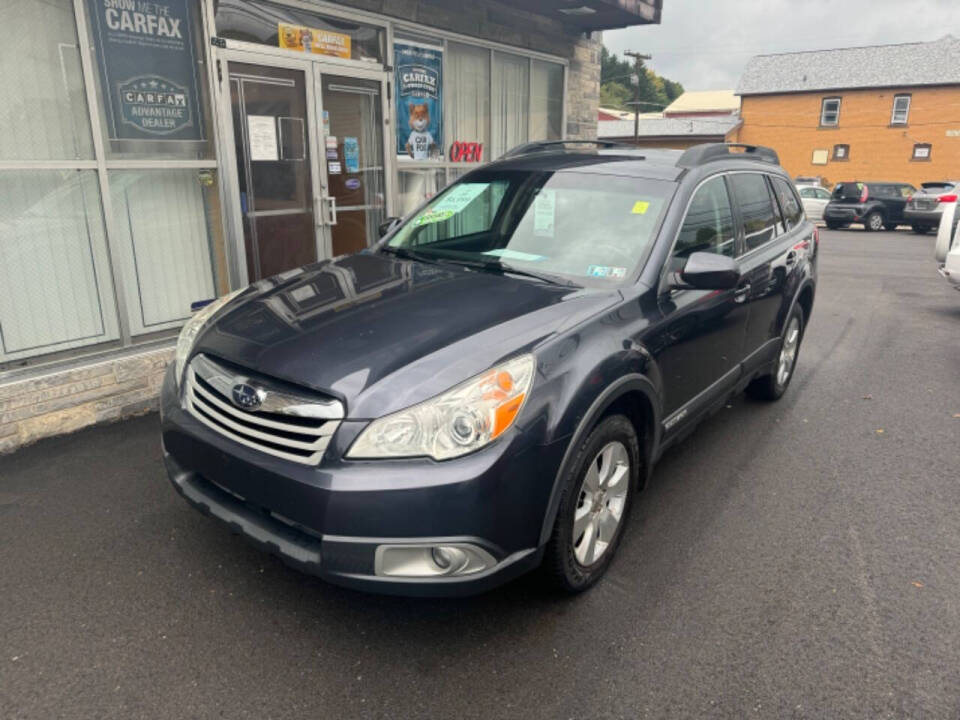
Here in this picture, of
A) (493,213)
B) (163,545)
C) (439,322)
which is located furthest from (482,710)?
(493,213)

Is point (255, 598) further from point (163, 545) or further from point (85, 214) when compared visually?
point (85, 214)

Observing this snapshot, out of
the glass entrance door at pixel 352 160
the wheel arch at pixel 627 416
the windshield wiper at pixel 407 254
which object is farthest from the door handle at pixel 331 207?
the wheel arch at pixel 627 416

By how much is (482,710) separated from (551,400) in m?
1.07

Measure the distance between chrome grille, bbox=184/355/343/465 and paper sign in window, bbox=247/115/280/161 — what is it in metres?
3.51

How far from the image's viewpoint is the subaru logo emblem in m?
2.47

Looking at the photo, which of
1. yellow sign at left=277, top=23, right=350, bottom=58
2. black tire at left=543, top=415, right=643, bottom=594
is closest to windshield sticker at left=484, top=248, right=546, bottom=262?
black tire at left=543, top=415, right=643, bottom=594

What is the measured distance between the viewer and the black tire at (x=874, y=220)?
2328cm

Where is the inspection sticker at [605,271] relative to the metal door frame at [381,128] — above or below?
below

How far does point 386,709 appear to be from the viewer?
229 cm

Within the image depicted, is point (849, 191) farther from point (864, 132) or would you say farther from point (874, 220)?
point (864, 132)

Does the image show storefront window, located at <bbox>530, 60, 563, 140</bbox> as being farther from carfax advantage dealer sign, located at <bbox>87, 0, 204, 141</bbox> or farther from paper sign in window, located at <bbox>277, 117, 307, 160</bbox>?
carfax advantage dealer sign, located at <bbox>87, 0, 204, 141</bbox>

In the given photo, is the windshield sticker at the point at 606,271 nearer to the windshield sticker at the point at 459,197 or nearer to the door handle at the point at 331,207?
the windshield sticker at the point at 459,197

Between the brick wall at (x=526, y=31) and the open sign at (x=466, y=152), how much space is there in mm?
1198

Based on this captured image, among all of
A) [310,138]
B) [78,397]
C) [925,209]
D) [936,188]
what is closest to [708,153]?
[310,138]
